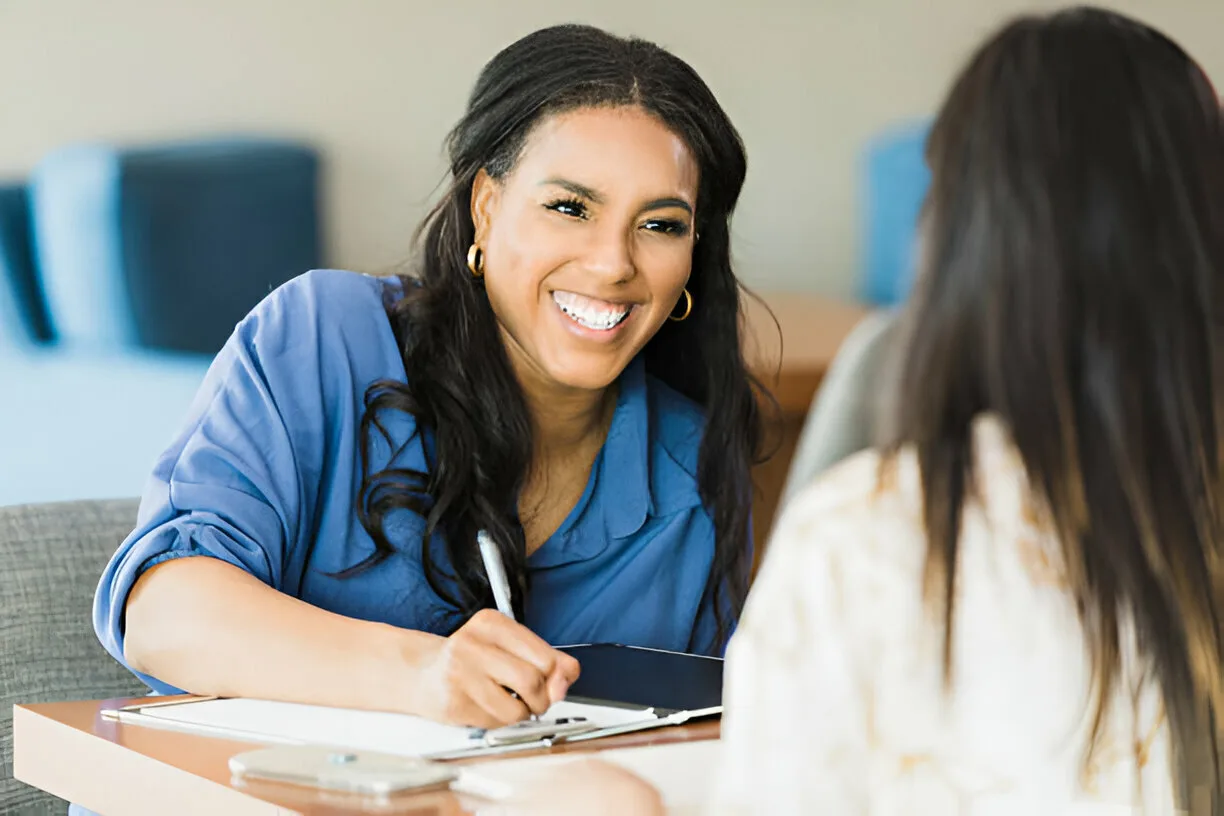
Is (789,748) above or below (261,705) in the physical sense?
above

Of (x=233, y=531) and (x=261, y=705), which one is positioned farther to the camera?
(x=233, y=531)

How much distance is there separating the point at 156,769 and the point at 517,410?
2.08ft

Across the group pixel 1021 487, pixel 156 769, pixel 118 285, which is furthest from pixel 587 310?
pixel 118 285

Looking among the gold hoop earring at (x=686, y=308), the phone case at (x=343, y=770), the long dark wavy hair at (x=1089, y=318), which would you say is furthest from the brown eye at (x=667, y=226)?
the long dark wavy hair at (x=1089, y=318)

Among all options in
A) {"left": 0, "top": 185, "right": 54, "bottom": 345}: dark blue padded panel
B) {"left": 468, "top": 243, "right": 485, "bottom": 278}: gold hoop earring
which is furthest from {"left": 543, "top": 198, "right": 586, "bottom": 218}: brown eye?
{"left": 0, "top": 185, "right": 54, "bottom": 345}: dark blue padded panel

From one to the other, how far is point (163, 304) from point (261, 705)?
2496 mm

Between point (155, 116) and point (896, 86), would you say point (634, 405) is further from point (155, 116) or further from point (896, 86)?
point (896, 86)

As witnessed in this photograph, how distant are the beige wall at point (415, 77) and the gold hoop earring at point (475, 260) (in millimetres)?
1774

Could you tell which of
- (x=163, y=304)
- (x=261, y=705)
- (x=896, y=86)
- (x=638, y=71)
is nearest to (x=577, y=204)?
(x=638, y=71)

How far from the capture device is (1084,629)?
0.70 metres

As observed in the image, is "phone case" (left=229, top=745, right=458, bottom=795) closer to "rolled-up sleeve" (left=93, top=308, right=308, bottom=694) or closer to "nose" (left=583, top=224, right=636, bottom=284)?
"rolled-up sleeve" (left=93, top=308, right=308, bottom=694)

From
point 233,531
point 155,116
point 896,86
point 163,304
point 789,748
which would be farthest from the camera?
point 896,86

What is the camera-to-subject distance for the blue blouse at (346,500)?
1.27m

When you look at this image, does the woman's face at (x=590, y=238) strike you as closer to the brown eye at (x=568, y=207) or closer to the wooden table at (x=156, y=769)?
the brown eye at (x=568, y=207)
